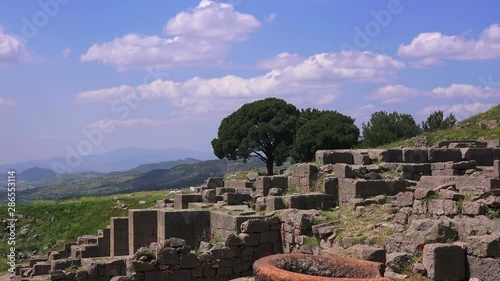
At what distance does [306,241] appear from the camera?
43.3ft

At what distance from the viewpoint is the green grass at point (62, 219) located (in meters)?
32.8

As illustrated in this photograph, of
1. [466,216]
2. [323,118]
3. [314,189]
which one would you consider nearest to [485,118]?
[323,118]

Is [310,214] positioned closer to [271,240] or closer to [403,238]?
[271,240]

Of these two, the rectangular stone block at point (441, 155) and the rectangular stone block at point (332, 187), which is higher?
the rectangular stone block at point (441, 155)

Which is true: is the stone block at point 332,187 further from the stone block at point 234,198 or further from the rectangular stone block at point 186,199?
the rectangular stone block at point 186,199

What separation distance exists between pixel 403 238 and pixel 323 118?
1448 inches

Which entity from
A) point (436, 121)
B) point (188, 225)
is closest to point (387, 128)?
point (436, 121)

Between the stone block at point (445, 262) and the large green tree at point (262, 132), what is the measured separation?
40.3m

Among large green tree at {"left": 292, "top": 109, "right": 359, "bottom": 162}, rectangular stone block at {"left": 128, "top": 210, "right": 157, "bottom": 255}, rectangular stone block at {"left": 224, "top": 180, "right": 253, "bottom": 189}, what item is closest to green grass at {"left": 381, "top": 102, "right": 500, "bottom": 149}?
large green tree at {"left": 292, "top": 109, "right": 359, "bottom": 162}

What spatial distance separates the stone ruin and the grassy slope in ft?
43.7

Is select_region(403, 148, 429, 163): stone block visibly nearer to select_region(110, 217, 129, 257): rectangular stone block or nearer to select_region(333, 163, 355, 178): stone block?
select_region(333, 163, 355, 178): stone block

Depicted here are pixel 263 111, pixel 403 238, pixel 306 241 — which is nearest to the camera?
pixel 403 238

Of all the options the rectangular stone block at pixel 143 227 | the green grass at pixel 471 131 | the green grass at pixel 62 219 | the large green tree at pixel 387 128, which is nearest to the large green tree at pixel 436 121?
the large green tree at pixel 387 128

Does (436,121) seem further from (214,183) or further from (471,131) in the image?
(214,183)
